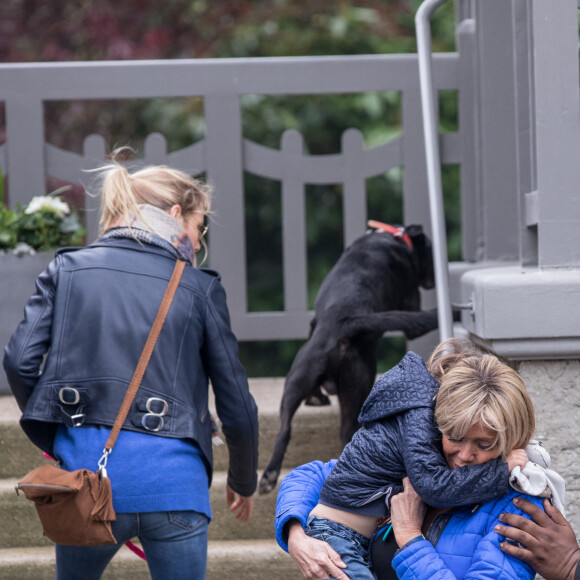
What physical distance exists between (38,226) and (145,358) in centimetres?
274

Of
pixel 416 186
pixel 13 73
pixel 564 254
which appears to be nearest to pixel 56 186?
pixel 13 73

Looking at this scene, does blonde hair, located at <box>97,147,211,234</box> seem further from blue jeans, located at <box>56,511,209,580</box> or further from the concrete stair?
the concrete stair

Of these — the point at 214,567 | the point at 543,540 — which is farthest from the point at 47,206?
the point at 543,540

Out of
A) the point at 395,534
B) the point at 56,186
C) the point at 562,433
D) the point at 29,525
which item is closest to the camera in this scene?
the point at 395,534

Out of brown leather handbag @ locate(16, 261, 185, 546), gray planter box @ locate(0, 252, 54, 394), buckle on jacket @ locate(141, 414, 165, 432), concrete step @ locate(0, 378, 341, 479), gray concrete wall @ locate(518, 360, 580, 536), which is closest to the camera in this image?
brown leather handbag @ locate(16, 261, 185, 546)

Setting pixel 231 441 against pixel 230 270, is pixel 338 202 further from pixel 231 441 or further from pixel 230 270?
pixel 231 441

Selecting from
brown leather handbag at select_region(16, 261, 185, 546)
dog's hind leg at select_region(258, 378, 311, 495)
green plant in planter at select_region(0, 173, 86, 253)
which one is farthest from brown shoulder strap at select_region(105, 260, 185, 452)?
green plant in planter at select_region(0, 173, 86, 253)

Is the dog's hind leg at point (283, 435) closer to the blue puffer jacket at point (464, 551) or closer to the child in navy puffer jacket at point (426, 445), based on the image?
the child in navy puffer jacket at point (426, 445)

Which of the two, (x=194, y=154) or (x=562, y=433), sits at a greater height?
(x=194, y=154)

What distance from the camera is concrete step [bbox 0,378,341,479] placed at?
4039 millimetres

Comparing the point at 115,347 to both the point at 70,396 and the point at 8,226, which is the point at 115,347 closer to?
the point at 70,396

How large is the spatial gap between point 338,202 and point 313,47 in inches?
64.7

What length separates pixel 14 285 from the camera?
4699 mm

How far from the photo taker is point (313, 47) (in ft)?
29.6
